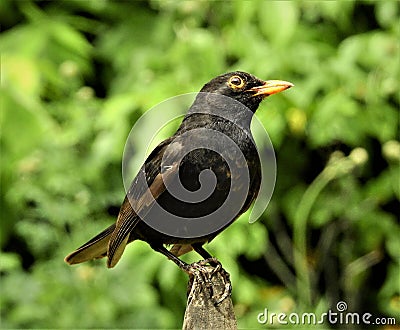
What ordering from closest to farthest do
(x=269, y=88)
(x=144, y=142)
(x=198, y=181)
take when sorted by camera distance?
(x=198, y=181), (x=269, y=88), (x=144, y=142)

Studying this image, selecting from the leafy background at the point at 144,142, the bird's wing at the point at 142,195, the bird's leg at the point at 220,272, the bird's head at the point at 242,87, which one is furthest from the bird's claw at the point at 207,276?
the leafy background at the point at 144,142

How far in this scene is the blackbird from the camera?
1941mm

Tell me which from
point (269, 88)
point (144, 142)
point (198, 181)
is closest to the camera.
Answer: point (198, 181)

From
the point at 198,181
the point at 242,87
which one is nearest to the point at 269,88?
the point at 242,87

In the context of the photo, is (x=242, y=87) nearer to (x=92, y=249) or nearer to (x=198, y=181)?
(x=198, y=181)

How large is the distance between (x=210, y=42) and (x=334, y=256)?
131 centimetres

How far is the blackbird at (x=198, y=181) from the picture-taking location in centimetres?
194

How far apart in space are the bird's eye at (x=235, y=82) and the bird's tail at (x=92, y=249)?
1.48 feet

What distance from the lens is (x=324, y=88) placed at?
4094 millimetres

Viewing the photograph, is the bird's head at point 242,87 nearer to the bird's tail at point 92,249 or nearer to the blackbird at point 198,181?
the blackbird at point 198,181

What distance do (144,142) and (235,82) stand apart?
134 centimetres

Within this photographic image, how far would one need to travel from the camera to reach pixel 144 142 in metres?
3.42

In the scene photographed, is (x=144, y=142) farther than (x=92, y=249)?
Yes

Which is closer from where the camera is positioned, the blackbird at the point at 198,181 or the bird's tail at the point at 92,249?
the blackbird at the point at 198,181
